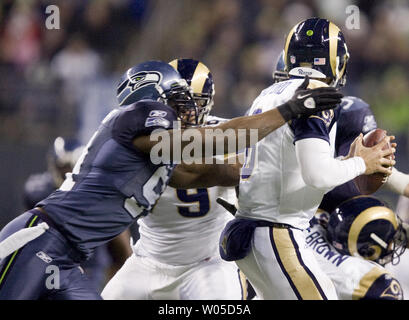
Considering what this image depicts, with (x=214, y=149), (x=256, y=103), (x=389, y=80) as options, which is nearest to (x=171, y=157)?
(x=214, y=149)

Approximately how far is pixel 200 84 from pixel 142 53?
13.8ft

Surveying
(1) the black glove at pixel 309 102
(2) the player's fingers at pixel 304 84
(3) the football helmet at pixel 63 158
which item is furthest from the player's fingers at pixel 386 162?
(3) the football helmet at pixel 63 158

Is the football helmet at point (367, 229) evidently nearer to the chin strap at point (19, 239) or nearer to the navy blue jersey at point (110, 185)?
the navy blue jersey at point (110, 185)

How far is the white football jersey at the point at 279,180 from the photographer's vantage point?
3430mm

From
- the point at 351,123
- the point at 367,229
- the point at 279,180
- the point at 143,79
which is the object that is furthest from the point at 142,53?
the point at 279,180

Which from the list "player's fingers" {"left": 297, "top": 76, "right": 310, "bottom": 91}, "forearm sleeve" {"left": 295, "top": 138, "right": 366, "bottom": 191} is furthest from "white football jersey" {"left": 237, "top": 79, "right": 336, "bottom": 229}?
"forearm sleeve" {"left": 295, "top": 138, "right": 366, "bottom": 191}

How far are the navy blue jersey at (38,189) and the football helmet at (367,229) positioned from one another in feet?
8.03

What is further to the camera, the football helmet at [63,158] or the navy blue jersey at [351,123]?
the football helmet at [63,158]

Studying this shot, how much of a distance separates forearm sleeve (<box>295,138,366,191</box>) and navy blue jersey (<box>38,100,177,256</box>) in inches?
24.4

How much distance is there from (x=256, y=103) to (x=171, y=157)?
1.77 feet

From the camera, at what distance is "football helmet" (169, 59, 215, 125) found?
445 centimetres

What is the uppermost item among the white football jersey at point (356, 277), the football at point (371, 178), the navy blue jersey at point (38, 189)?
the football at point (371, 178)

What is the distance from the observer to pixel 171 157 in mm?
3400
